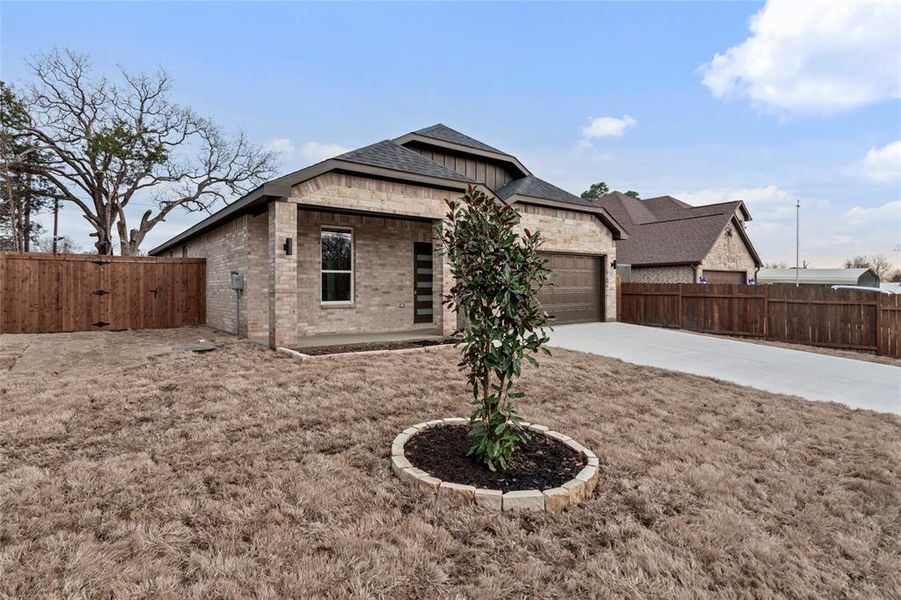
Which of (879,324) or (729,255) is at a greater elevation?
(729,255)

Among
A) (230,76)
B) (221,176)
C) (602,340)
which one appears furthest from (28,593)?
(221,176)

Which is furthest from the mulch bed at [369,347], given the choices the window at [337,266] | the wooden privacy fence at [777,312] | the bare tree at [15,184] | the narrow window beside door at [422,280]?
the bare tree at [15,184]

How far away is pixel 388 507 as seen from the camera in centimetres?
274

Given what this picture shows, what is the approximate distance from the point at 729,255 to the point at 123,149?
1219 inches

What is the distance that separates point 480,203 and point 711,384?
5268 millimetres

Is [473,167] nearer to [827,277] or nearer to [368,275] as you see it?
[368,275]

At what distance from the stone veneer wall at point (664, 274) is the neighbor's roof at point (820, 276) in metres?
22.1

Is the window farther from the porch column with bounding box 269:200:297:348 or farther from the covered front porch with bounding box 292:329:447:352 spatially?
the porch column with bounding box 269:200:297:348

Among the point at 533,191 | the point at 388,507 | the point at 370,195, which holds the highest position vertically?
the point at 533,191

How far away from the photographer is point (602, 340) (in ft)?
34.2

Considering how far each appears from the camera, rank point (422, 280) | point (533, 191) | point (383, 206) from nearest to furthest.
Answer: point (383, 206) < point (422, 280) < point (533, 191)

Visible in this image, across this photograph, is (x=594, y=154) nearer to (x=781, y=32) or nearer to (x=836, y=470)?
(x=781, y=32)

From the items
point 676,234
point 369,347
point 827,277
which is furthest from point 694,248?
point 827,277

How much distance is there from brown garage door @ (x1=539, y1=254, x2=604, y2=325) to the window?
5.24m
